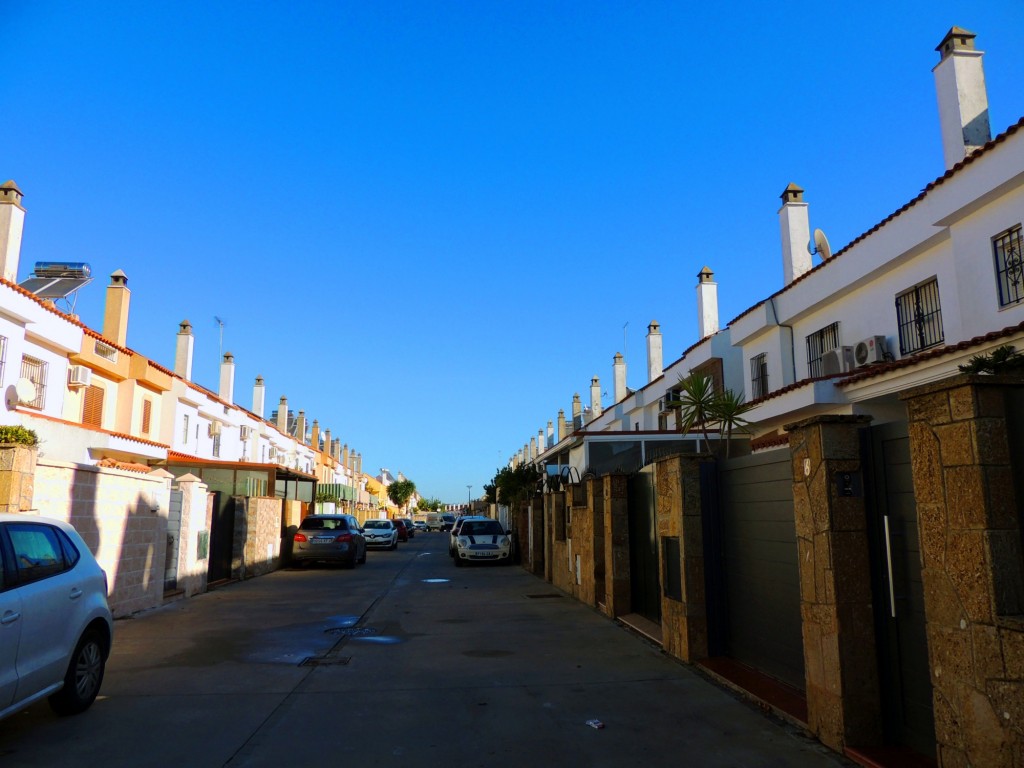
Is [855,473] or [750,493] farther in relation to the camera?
[750,493]

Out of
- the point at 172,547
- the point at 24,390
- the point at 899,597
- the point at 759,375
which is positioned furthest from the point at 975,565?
the point at 24,390

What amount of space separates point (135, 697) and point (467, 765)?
11.7ft

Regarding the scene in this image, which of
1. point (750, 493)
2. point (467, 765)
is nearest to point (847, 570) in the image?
point (750, 493)

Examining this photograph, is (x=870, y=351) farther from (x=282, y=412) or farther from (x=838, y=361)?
(x=282, y=412)

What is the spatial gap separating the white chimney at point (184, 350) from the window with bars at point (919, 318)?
1254 inches

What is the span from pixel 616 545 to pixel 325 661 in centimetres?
502

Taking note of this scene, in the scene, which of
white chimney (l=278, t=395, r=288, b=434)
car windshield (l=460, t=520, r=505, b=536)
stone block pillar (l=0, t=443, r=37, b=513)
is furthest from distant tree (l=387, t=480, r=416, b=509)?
stone block pillar (l=0, t=443, r=37, b=513)

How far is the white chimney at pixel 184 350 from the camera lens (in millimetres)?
36250

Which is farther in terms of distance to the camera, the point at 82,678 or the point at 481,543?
the point at 481,543

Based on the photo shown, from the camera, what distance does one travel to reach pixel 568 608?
12812 mm

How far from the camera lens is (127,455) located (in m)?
25.0

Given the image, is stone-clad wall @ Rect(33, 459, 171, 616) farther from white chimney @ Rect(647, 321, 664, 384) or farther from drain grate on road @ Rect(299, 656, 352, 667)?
white chimney @ Rect(647, 321, 664, 384)

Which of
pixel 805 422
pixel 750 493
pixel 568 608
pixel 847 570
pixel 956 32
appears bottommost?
pixel 568 608

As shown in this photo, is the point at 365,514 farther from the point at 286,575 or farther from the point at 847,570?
the point at 847,570
